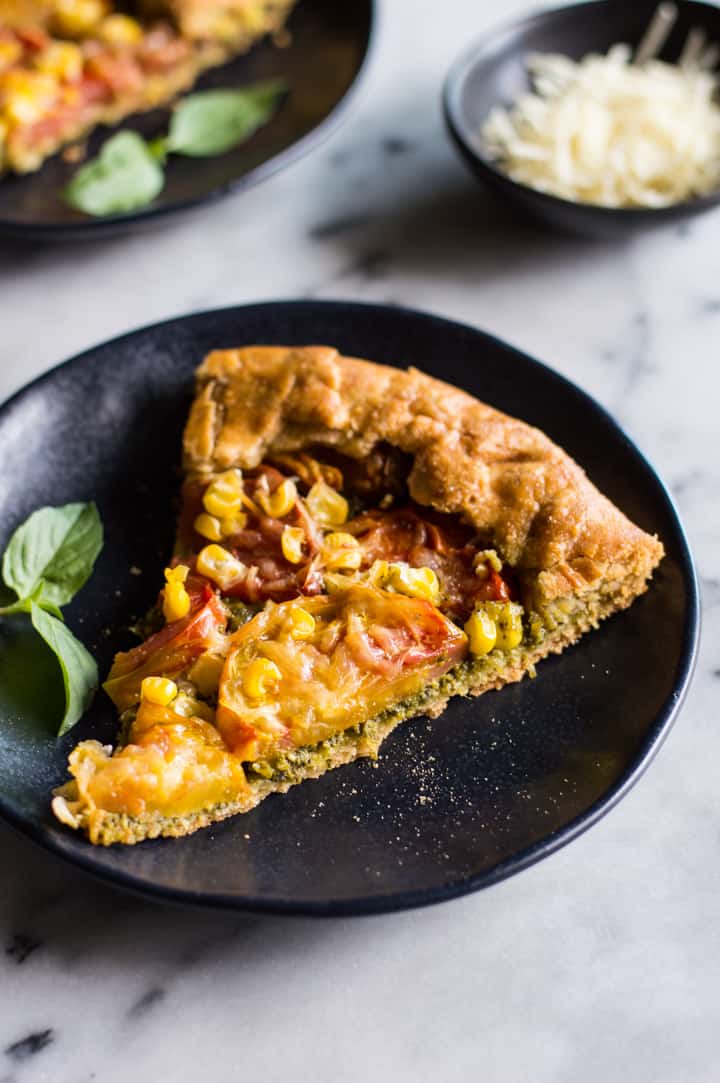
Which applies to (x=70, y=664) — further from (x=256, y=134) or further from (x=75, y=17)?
(x=75, y=17)

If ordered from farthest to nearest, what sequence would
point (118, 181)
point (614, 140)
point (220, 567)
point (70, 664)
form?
point (614, 140), point (118, 181), point (220, 567), point (70, 664)

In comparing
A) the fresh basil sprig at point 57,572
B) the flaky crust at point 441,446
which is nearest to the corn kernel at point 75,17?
the flaky crust at point 441,446

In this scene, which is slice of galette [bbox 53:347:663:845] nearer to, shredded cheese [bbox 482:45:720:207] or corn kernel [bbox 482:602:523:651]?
corn kernel [bbox 482:602:523:651]

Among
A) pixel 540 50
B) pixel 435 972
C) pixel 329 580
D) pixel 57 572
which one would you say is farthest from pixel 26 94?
pixel 435 972

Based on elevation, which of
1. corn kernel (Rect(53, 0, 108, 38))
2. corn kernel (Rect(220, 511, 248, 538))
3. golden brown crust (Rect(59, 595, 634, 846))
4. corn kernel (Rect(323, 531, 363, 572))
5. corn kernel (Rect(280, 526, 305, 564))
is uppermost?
corn kernel (Rect(53, 0, 108, 38))

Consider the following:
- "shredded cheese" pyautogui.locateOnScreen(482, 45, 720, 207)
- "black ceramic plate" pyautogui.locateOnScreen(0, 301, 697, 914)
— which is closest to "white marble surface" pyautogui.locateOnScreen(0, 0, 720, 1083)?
"black ceramic plate" pyautogui.locateOnScreen(0, 301, 697, 914)

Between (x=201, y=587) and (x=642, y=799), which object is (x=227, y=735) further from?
(x=642, y=799)

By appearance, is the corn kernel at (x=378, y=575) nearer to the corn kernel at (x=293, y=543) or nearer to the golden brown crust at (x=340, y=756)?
the corn kernel at (x=293, y=543)
